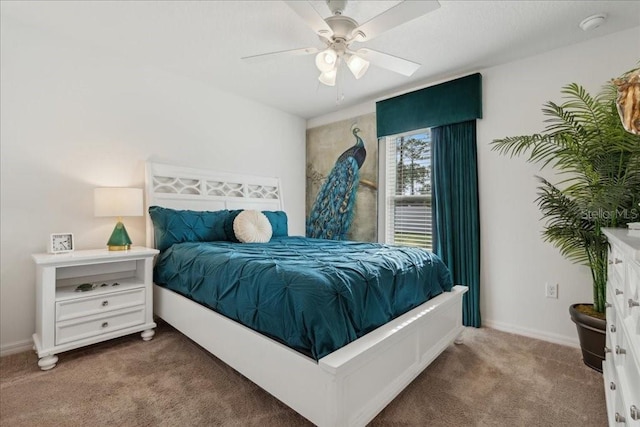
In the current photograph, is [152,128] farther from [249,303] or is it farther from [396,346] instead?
[396,346]

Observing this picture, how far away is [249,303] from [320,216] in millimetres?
2678

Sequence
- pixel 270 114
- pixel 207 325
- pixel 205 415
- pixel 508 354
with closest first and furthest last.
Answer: pixel 205 415, pixel 207 325, pixel 508 354, pixel 270 114

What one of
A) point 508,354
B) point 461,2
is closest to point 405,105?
point 461,2

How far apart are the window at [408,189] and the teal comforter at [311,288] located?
1.16m

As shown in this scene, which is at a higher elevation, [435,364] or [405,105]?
[405,105]

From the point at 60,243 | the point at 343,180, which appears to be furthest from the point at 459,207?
the point at 60,243

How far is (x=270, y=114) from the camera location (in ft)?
13.3

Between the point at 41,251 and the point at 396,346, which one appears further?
the point at 41,251

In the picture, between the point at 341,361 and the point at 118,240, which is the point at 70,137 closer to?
the point at 118,240

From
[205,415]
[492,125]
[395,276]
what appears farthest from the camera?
[492,125]

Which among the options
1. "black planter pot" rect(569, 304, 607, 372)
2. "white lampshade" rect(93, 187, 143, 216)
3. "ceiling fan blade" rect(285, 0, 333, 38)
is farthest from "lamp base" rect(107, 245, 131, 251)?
"black planter pot" rect(569, 304, 607, 372)

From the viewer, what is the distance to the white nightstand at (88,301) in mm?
2016

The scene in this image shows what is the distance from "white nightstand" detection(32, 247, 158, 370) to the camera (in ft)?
6.61

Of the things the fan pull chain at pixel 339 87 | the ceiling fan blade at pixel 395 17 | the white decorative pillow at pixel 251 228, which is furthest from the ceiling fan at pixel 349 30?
the white decorative pillow at pixel 251 228
